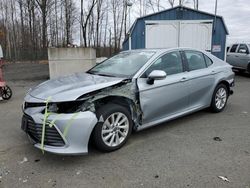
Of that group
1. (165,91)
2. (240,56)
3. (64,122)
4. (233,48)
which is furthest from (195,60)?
(233,48)

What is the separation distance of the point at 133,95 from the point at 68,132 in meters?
1.18

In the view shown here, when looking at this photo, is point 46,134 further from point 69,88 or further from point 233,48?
point 233,48

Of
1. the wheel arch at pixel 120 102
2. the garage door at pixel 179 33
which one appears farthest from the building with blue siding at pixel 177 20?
the wheel arch at pixel 120 102

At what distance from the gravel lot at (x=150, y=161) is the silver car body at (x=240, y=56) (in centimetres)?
856

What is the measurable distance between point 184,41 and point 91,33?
18.3m

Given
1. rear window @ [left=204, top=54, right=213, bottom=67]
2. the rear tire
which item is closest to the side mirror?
rear window @ [left=204, top=54, right=213, bottom=67]

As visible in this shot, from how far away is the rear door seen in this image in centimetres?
467

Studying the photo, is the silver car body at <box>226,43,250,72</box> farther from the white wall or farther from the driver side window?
the driver side window

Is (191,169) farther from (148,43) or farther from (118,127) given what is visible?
(148,43)

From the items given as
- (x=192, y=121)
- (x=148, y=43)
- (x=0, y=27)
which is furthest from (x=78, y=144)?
(x=0, y=27)

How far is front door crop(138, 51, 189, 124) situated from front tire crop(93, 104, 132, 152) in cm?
40

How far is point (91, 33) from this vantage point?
2764 centimetres

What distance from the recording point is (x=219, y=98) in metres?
5.41

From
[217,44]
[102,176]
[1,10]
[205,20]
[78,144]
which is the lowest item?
[102,176]
